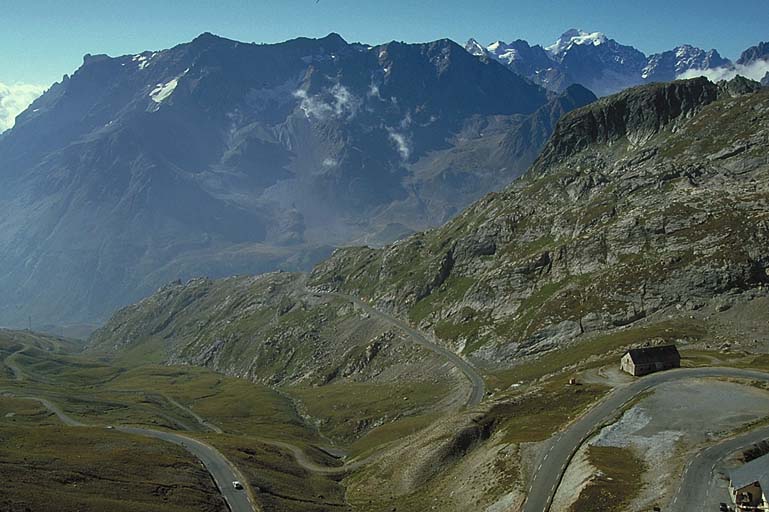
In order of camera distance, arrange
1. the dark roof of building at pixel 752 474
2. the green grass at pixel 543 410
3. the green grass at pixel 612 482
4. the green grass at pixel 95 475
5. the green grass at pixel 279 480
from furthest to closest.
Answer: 1. the green grass at pixel 543 410
2. the green grass at pixel 279 480
3. the green grass at pixel 95 475
4. the green grass at pixel 612 482
5. the dark roof of building at pixel 752 474

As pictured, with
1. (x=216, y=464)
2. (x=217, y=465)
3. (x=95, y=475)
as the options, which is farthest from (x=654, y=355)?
(x=95, y=475)

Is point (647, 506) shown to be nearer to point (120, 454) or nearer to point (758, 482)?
point (758, 482)

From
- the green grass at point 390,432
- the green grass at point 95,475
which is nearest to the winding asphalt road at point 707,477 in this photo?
the green grass at point 95,475

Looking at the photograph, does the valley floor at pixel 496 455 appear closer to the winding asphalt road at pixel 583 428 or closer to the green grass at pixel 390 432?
the winding asphalt road at pixel 583 428

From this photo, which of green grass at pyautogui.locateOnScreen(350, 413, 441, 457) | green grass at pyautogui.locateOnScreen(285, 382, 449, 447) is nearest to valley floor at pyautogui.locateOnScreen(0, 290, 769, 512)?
green grass at pyautogui.locateOnScreen(350, 413, 441, 457)

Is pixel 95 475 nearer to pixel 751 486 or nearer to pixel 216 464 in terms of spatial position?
pixel 216 464

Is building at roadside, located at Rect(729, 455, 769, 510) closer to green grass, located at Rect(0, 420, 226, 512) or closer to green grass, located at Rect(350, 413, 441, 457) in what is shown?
green grass, located at Rect(0, 420, 226, 512)

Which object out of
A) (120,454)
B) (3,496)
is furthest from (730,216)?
(3,496)
